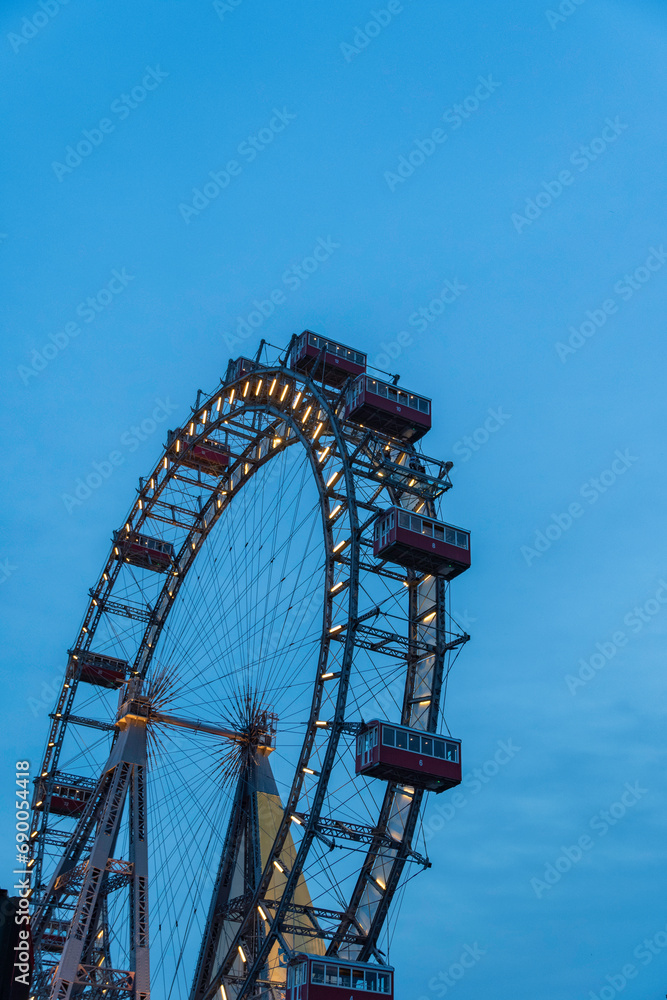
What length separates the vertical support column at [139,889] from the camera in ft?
113

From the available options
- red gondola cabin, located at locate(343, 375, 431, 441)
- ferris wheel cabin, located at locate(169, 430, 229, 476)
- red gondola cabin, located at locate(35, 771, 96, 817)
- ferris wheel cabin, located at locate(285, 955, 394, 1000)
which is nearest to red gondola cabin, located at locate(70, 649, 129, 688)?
red gondola cabin, located at locate(35, 771, 96, 817)

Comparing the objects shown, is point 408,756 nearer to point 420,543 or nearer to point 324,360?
point 420,543

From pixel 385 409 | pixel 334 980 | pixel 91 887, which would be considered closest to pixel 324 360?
pixel 385 409

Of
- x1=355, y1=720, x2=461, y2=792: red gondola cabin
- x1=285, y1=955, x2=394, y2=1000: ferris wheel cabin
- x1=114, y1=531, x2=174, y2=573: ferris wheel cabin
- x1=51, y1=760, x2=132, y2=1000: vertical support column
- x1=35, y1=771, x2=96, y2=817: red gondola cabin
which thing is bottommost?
x1=285, y1=955, x2=394, y2=1000: ferris wheel cabin

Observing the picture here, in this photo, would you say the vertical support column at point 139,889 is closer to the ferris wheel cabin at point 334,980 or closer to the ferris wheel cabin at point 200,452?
the ferris wheel cabin at point 334,980

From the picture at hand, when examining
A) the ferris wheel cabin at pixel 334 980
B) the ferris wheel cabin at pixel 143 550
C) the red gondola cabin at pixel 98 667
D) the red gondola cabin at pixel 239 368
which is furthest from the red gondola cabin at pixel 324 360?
the ferris wheel cabin at pixel 334 980

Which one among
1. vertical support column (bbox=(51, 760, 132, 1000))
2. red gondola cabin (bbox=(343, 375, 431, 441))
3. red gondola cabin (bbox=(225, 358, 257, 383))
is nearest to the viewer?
vertical support column (bbox=(51, 760, 132, 1000))

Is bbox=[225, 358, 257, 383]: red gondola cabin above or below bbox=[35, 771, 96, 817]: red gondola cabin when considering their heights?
above

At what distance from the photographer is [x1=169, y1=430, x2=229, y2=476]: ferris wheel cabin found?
50062 millimetres

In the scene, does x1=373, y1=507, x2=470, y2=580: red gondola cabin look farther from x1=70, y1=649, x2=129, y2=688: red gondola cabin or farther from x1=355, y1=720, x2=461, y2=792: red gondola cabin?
x1=70, y1=649, x2=129, y2=688: red gondola cabin

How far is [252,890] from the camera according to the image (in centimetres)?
3572

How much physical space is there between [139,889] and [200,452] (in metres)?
20.8

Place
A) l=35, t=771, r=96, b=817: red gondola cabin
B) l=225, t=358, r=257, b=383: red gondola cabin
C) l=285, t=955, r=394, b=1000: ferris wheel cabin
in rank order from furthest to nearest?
l=35, t=771, r=96, b=817: red gondola cabin < l=225, t=358, r=257, b=383: red gondola cabin < l=285, t=955, r=394, b=1000: ferris wheel cabin

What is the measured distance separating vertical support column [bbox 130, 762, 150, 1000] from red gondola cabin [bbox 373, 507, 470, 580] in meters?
12.5
